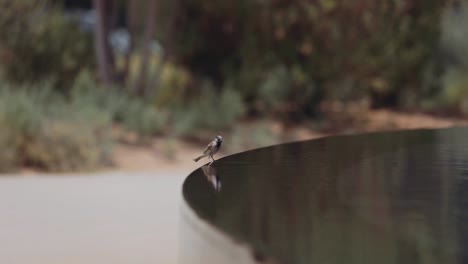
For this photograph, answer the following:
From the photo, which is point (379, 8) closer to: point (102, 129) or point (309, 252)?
point (102, 129)

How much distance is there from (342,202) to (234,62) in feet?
45.8

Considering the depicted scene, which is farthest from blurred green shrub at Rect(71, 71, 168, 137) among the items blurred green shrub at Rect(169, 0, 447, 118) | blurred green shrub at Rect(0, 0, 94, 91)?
blurred green shrub at Rect(169, 0, 447, 118)

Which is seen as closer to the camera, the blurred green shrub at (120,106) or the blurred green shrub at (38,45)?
the blurred green shrub at (120,106)

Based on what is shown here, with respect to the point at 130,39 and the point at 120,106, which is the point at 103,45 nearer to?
the point at 130,39

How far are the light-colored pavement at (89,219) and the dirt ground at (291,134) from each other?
1.78 metres

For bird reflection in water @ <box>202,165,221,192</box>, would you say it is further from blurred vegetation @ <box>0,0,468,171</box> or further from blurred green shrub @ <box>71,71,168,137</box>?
blurred green shrub @ <box>71,71,168,137</box>

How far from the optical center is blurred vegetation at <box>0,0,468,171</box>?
48.4 feet

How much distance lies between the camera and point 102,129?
44.0 ft

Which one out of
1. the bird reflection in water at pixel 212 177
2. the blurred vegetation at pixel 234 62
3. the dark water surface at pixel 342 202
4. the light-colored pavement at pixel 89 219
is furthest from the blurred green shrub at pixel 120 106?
the bird reflection in water at pixel 212 177

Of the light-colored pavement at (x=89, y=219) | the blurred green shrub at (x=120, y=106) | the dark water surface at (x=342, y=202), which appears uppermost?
the blurred green shrub at (x=120, y=106)

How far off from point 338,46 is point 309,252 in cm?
1429

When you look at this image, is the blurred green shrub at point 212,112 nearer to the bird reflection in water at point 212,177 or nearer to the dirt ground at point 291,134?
the dirt ground at point 291,134

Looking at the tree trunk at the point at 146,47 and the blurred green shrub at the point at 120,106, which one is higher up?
the tree trunk at the point at 146,47

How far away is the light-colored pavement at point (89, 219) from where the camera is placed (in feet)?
22.2
